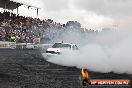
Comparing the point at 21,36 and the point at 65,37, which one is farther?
the point at 65,37

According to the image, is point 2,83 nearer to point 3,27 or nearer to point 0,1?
point 3,27

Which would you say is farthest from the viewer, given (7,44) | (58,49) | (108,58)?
(7,44)

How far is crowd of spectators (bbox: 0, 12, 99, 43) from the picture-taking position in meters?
39.3

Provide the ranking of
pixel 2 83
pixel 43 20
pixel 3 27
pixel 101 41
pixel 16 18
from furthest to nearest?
pixel 43 20 → pixel 16 18 → pixel 3 27 → pixel 101 41 → pixel 2 83

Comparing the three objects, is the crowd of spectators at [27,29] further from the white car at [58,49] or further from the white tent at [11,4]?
the white car at [58,49]

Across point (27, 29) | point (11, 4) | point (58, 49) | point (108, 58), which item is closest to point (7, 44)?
point (27, 29)

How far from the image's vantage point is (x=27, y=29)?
4378 centimetres

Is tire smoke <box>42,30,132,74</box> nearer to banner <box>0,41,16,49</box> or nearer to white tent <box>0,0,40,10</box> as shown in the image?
banner <box>0,41,16,49</box>

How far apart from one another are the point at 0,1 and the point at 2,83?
109 feet

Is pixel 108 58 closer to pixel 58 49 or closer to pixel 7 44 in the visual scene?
pixel 58 49

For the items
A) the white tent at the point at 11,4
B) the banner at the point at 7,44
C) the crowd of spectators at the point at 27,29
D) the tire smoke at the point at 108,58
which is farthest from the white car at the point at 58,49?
the white tent at the point at 11,4

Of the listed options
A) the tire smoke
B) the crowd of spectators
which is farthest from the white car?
the crowd of spectators

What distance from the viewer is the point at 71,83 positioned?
12312mm

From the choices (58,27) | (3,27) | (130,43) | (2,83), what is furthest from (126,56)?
(58,27)
